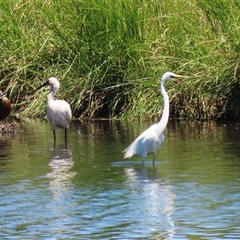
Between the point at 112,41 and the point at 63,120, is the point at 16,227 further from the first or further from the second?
the point at 112,41

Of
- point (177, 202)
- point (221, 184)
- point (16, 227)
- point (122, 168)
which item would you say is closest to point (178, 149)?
point (122, 168)

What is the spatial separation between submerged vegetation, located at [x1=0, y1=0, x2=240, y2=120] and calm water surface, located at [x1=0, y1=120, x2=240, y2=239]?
63.9 inches

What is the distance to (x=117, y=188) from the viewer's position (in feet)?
33.1

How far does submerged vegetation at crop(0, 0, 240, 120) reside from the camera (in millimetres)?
16469

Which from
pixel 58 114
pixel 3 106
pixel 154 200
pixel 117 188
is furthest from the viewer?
pixel 3 106

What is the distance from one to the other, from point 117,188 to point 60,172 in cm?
137

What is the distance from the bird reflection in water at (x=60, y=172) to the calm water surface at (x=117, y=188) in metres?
0.01

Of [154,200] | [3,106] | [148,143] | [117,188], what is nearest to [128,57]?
[3,106]

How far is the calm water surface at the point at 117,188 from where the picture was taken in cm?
823

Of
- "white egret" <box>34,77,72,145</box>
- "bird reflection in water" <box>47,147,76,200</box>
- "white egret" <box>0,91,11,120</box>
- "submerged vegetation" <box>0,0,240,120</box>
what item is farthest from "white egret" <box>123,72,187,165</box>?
"white egret" <box>0,91,11,120</box>

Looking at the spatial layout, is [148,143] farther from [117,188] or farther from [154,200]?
[154,200]

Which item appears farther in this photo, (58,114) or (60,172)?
(58,114)

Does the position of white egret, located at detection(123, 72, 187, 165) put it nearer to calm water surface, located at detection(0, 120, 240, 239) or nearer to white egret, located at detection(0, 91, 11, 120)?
calm water surface, located at detection(0, 120, 240, 239)

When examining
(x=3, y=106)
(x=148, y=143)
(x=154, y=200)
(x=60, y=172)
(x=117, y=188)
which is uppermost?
(x=3, y=106)
